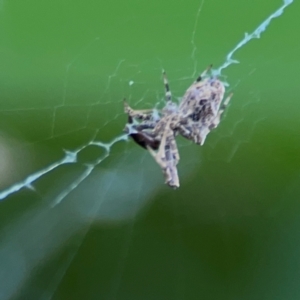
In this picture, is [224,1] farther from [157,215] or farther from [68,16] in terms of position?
[157,215]

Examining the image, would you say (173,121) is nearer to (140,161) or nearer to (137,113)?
(137,113)

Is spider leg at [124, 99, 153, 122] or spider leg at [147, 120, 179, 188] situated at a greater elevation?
spider leg at [124, 99, 153, 122]

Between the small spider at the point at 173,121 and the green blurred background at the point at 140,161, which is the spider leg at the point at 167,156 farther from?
the green blurred background at the point at 140,161

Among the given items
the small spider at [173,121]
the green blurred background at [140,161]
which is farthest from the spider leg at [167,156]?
the green blurred background at [140,161]

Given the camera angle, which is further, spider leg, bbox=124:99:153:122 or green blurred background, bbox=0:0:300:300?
green blurred background, bbox=0:0:300:300

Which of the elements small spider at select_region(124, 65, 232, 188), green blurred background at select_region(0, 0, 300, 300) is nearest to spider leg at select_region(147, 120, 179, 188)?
small spider at select_region(124, 65, 232, 188)

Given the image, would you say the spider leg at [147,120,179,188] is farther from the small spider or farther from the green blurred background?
the green blurred background

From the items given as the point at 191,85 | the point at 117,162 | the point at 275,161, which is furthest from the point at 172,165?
the point at 275,161
